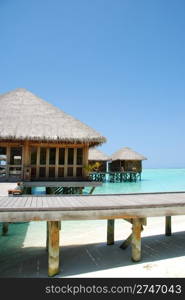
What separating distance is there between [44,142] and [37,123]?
3.61ft

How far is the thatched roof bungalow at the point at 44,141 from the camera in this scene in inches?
412

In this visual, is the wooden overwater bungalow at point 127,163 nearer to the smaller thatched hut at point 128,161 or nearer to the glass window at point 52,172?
the smaller thatched hut at point 128,161

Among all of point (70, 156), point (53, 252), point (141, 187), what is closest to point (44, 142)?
point (70, 156)

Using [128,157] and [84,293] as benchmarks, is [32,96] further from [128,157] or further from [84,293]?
[128,157]

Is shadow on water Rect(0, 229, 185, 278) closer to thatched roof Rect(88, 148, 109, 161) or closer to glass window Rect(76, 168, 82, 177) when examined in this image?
glass window Rect(76, 168, 82, 177)

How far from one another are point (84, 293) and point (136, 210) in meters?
1.98

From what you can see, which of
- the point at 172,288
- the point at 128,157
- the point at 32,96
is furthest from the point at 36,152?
the point at 128,157

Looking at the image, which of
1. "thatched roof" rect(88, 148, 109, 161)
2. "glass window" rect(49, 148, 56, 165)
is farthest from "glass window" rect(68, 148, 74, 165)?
"thatched roof" rect(88, 148, 109, 161)

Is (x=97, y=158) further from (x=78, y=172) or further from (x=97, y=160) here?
(x=78, y=172)

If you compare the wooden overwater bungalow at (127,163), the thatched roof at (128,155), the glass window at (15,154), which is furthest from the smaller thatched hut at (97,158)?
the glass window at (15,154)

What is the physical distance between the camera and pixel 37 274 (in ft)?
15.8

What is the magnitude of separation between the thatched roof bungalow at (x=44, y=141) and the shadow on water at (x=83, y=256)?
4.26 meters

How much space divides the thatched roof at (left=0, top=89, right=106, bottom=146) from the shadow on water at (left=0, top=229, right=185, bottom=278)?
4731mm

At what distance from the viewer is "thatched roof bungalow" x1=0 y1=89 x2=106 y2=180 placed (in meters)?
10.5
